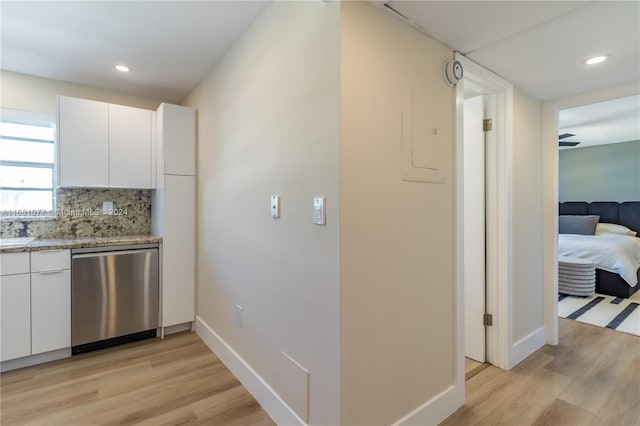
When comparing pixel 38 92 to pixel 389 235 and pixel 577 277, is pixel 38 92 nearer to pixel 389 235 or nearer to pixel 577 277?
pixel 389 235

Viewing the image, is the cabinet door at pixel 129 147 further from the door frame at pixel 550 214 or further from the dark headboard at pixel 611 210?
the dark headboard at pixel 611 210

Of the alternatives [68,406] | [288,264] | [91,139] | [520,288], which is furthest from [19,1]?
[520,288]

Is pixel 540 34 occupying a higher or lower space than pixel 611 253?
higher

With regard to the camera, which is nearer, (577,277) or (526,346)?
(526,346)

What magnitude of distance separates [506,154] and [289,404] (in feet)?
7.50

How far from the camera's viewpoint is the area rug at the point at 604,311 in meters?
3.16

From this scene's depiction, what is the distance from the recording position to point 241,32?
2.09 m

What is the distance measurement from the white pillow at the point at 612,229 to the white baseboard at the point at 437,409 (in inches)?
225

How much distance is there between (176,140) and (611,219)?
7617 mm

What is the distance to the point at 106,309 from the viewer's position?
2.62 m

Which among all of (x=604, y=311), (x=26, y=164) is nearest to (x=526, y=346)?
(x=604, y=311)

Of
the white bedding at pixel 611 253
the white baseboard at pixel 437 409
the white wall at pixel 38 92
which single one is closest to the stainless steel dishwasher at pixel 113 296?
the white wall at pixel 38 92

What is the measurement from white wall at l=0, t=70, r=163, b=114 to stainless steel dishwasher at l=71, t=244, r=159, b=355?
1.50 metres

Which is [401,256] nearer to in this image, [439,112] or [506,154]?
[439,112]
